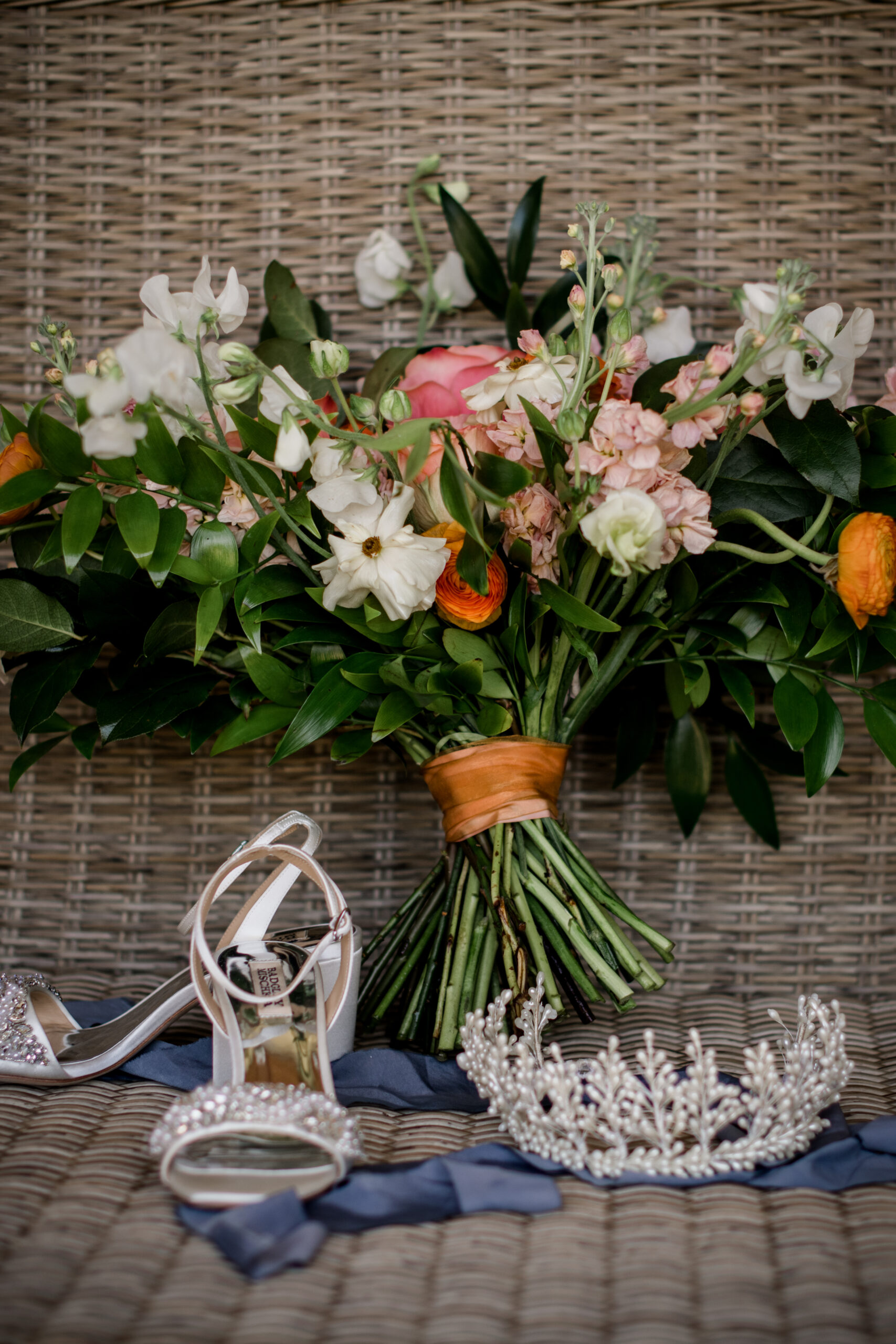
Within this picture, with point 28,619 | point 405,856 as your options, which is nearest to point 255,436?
point 28,619

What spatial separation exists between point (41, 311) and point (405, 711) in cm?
65

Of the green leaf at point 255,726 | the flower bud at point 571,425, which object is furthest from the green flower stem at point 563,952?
the flower bud at point 571,425

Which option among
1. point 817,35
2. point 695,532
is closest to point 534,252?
point 817,35

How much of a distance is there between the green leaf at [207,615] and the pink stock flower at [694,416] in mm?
325

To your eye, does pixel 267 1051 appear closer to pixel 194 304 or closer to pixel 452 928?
pixel 452 928

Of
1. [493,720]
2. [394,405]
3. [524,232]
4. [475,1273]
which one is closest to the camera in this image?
[475,1273]

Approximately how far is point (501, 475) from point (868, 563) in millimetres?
244

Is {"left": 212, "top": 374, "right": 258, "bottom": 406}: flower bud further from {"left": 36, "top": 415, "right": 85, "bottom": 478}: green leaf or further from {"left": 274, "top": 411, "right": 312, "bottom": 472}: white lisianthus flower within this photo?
{"left": 36, "top": 415, "right": 85, "bottom": 478}: green leaf

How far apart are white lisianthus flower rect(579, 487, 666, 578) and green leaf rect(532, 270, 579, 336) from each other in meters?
0.41

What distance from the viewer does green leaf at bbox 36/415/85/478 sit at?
0.61m

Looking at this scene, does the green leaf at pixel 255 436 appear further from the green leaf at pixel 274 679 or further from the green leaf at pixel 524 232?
the green leaf at pixel 524 232

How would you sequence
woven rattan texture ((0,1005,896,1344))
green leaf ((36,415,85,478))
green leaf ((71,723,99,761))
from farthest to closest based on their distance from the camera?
green leaf ((71,723,99,761)) → green leaf ((36,415,85,478)) → woven rattan texture ((0,1005,896,1344))

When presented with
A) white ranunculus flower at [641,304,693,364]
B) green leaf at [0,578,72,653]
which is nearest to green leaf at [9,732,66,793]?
green leaf at [0,578,72,653]

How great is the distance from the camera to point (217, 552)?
0.63 metres
